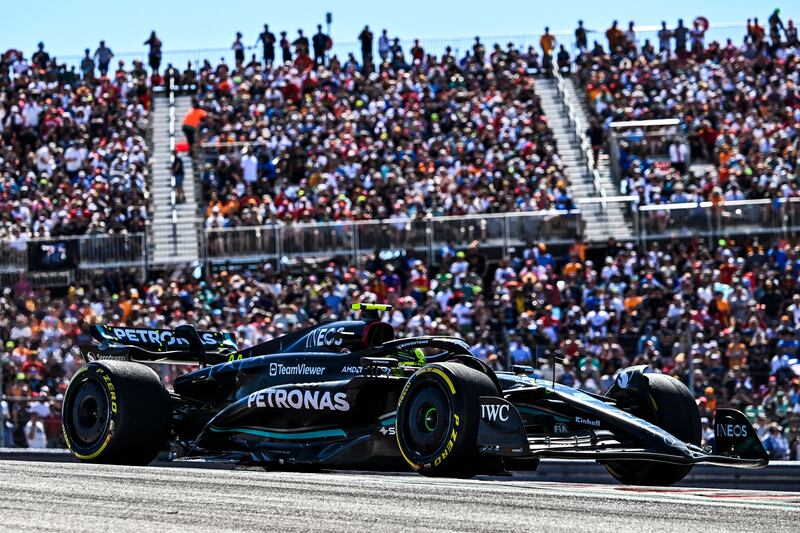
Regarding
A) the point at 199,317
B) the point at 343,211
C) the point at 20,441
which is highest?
the point at 343,211

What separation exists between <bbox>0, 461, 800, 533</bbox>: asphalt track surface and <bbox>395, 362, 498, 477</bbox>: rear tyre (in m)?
0.60

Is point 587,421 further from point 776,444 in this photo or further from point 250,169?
point 250,169

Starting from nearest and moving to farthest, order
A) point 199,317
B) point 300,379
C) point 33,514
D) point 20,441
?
point 33,514 < point 300,379 < point 20,441 < point 199,317

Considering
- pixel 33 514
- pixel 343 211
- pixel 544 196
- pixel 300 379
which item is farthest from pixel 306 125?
pixel 33 514

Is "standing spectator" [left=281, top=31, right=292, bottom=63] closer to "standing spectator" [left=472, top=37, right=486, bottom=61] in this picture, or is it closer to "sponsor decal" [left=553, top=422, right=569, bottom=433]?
"standing spectator" [left=472, top=37, right=486, bottom=61]

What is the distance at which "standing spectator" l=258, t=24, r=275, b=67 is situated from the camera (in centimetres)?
3625

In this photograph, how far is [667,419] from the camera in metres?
11.4

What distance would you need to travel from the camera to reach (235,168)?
30766 mm

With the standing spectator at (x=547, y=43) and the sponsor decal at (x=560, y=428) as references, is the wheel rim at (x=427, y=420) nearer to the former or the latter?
the sponsor decal at (x=560, y=428)

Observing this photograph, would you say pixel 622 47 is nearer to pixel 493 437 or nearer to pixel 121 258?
pixel 121 258

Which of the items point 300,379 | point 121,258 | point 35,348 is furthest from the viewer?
point 121,258

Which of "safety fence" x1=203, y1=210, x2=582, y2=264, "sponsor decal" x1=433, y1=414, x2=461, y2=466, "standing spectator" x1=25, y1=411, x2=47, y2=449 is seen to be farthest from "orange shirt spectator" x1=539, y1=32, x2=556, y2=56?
"sponsor decal" x1=433, y1=414, x2=461, y2=466

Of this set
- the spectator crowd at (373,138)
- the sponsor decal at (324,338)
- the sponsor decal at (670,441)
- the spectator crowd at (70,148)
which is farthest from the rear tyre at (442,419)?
the spectator crowd at (70,148)

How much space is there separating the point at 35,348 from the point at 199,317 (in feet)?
9.40
